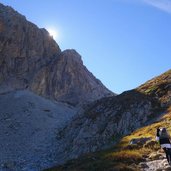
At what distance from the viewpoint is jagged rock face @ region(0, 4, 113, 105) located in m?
140

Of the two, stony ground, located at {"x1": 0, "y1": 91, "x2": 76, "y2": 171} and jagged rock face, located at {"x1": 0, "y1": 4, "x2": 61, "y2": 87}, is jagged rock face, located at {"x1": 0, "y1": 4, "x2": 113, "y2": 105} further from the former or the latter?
stony ground, located at {"x1": 0, "y1": 91, "x2": 76, "y2": 171}

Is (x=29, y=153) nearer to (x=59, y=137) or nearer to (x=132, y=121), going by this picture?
(x=59, y=137)

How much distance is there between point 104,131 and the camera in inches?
2391

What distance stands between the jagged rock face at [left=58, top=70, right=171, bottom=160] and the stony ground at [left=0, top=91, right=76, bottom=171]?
3.51 metres

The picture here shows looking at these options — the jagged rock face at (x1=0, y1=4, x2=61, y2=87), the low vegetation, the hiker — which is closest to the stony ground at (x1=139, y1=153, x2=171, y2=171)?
the low vegetation

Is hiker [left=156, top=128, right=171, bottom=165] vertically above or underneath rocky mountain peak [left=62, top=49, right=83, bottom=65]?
underneath

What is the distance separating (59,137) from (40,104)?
2660cm

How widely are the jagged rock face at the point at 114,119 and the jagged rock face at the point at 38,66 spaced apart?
6183 cm

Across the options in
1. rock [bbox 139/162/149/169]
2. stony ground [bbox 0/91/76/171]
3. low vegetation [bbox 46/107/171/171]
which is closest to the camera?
rock [bbox 139/162/149/169]

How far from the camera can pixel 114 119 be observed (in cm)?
6269

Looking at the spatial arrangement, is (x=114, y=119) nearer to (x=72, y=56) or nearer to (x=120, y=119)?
(x=120, y=119)

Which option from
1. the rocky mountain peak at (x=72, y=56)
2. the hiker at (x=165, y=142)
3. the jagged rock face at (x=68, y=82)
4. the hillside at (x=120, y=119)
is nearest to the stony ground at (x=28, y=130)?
the hillside at (x=120, y=119)

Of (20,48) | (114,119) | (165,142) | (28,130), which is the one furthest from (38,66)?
(165,142)

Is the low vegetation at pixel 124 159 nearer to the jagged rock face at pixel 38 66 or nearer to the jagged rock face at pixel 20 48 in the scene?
the jagged rock face at pixel 38 66
